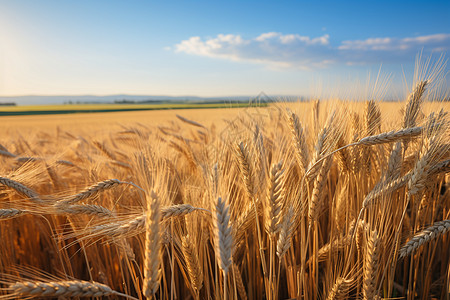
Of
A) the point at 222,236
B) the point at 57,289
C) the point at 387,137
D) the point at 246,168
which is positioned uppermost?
the point at 387,137

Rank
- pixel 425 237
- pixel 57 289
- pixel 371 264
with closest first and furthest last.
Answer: pixel 57 289
pixel 371 264
pixel 425 237

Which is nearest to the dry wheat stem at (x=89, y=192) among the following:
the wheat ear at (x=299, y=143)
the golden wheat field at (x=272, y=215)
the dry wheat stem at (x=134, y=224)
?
the golden wheat field at (x=272, y=215)

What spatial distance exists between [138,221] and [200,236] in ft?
1.83

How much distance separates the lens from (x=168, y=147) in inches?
109

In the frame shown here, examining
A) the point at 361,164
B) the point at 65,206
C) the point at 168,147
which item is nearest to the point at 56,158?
the point at 168,147

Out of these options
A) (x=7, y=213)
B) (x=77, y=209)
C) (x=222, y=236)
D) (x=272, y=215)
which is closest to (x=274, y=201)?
(x=272, y=215)

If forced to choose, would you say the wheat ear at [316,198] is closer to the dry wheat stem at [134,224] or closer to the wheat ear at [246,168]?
the wheat ear at [246,168]

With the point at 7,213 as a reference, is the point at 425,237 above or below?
below

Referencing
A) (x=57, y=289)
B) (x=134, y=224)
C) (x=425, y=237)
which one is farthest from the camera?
(x=425, y=237)

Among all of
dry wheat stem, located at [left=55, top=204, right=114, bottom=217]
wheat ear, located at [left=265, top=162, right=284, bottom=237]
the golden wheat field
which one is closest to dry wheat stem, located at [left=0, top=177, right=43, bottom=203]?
the golden wheat field

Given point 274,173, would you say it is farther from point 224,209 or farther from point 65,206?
point 65,206

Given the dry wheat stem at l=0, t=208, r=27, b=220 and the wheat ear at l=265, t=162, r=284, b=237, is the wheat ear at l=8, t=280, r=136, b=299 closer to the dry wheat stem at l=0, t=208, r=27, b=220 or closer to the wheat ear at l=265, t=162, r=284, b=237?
the dry wheat stem at l=0, t=208, r=27, b=220

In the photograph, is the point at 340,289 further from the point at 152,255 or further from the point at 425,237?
the point at 152,255

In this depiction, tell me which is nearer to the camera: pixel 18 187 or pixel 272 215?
pixel 272 215
